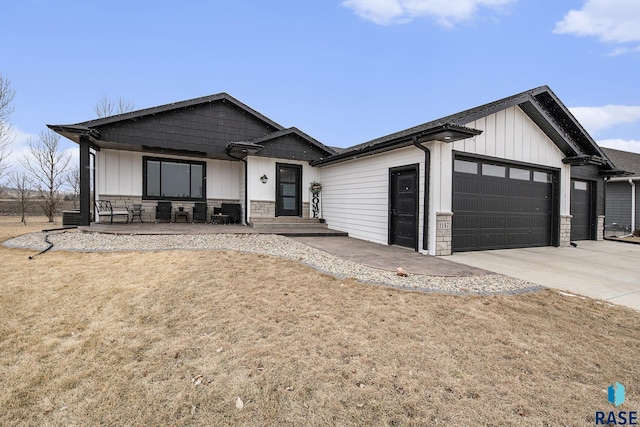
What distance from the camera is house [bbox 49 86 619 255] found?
7426 millimetres

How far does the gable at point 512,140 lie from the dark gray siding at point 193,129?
784cm

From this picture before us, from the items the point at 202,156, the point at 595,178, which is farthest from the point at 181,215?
the point at 595,178

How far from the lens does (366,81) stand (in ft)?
55.7

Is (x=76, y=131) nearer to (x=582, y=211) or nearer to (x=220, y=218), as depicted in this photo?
(x=220, y=218)

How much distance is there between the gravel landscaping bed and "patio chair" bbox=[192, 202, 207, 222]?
13.3 feet

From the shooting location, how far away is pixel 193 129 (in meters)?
10.8

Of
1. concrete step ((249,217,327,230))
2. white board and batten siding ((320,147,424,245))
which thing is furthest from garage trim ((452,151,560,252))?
concrete step ((249,217,327,230))

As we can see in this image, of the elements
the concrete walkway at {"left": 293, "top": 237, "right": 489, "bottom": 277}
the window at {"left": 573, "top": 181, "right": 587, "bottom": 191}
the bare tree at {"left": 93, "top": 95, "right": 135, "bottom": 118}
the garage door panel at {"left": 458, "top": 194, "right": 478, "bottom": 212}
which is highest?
the bare tree at {"left": 93, "top": 95, "right": 135, "bottom": 118}

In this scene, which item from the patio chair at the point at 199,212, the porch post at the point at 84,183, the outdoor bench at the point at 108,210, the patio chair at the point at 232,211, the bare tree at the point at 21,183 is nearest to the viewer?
the porch post at the point at 84,183

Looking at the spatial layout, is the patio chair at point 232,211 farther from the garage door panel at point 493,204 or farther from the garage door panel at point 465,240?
the garage door panel at point 493,204

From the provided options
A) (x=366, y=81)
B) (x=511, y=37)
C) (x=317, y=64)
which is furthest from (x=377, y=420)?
(x=366, y=81)

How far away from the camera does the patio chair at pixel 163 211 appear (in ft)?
37.4

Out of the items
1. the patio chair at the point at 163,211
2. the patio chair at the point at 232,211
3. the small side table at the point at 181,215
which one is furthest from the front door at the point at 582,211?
the patio chair at the point at 163,211

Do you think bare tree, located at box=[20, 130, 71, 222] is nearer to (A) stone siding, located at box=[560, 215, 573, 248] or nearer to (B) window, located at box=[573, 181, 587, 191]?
(A) stone siding, located at box=[560, 215, 573, 248]
